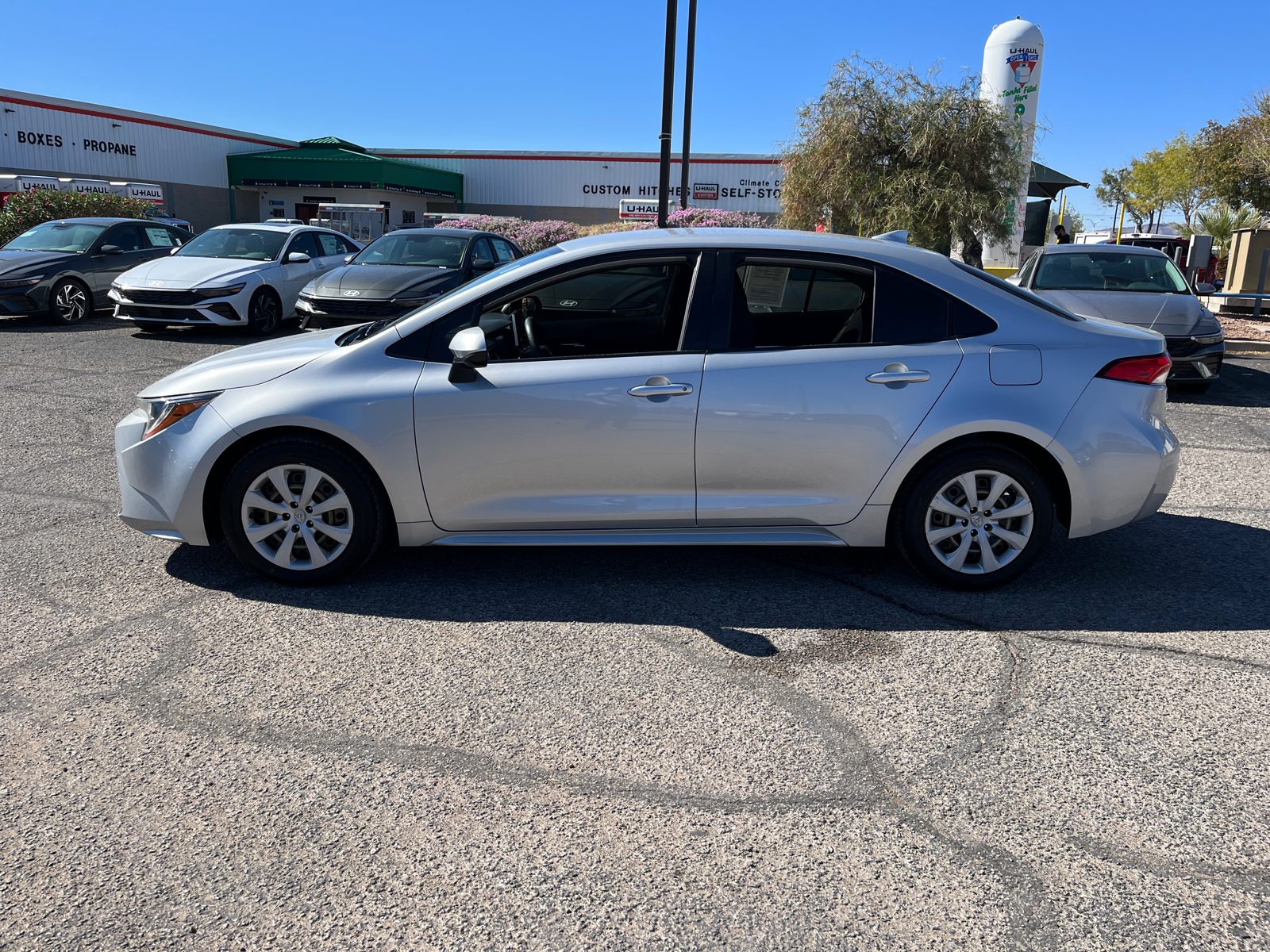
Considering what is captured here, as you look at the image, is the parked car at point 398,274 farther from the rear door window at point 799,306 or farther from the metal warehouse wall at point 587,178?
the metal warehouse wall at point 587,178

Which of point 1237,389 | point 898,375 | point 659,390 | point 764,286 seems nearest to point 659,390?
point 659,390

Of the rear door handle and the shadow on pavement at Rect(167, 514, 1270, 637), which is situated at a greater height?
the rear door handle

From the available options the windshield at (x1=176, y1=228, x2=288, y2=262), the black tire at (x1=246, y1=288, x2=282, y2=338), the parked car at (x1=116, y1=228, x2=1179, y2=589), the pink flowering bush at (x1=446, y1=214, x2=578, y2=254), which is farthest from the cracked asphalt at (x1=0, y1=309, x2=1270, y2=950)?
the pink flowering bush at (x1=446, y1=214, x2=578, y2=254)

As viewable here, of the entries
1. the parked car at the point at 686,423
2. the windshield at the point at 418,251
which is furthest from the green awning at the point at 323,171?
the parked car at the point at 686,423

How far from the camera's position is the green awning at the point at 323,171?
43469 mm

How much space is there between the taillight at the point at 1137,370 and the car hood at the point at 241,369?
358 centimetres

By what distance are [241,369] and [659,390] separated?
1.94 m

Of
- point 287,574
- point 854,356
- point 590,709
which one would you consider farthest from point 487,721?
point 854,356

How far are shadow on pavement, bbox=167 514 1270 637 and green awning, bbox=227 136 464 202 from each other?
4188 centimetres

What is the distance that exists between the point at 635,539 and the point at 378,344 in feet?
4.76

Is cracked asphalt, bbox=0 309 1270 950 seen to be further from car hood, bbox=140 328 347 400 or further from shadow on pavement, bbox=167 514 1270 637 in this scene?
car hood, bbox=140 328 347 400

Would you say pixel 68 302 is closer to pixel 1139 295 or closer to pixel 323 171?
pixel 1139 295

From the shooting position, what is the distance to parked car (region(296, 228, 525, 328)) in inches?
480

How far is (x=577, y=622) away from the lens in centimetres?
416
